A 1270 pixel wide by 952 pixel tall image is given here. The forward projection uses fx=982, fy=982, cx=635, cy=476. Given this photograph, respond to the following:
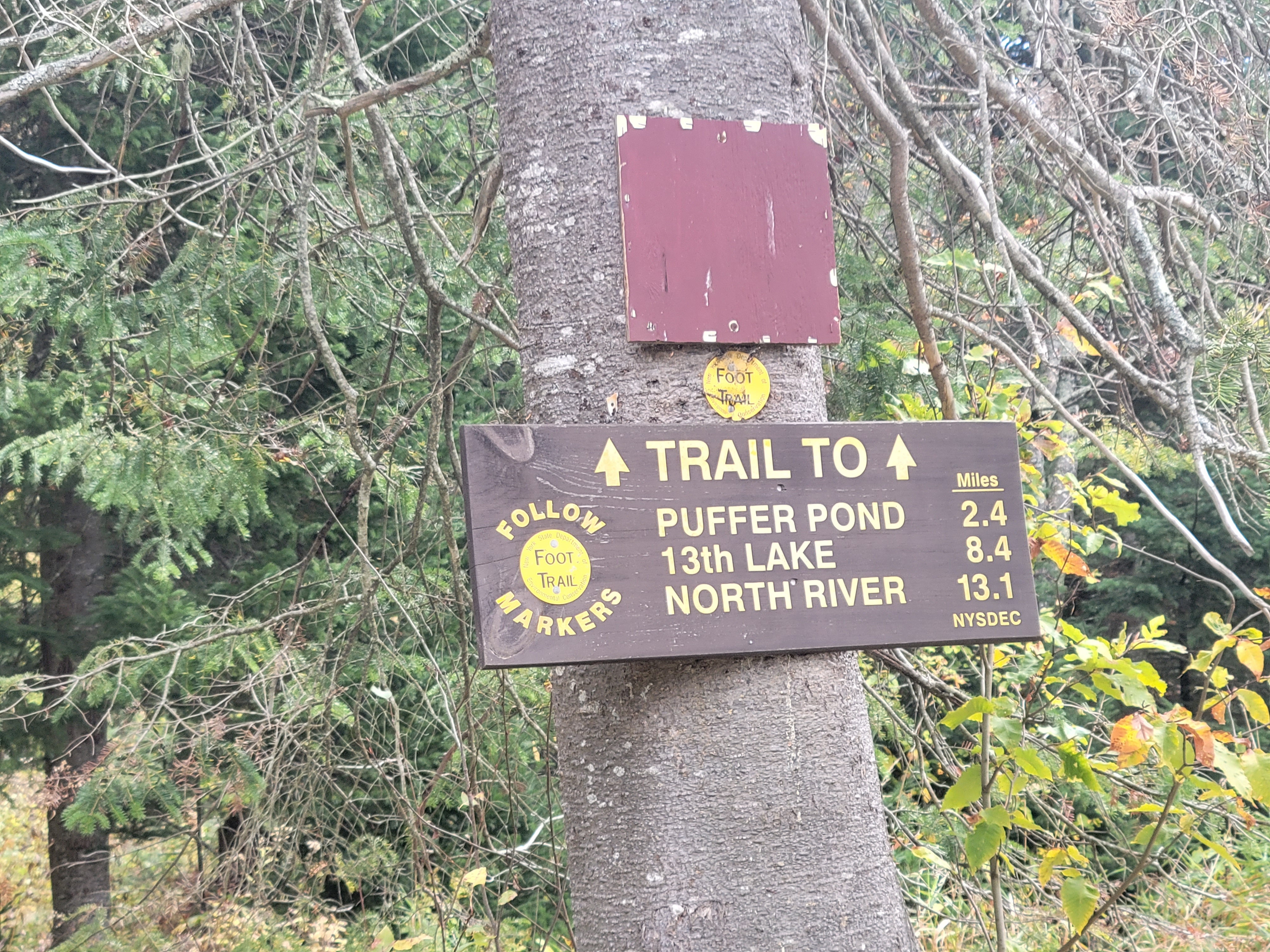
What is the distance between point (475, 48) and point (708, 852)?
4.93 ft

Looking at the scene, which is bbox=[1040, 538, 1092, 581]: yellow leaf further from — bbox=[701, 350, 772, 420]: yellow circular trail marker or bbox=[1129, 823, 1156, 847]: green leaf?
bbox=[701, 350, 772, 420]: yellow circular trail marker

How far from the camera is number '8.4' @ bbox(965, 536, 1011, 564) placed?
4.59ft

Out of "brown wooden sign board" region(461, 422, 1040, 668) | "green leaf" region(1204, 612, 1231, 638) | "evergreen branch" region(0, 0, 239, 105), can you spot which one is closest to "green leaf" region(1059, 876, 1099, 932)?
"green leaf" region(1204, 612, 1231, 638)

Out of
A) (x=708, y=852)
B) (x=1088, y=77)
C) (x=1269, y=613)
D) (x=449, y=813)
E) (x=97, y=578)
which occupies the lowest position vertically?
(x=449, y=813)

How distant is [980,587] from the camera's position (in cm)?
Result: 140

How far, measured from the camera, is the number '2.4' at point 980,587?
54.7 inches

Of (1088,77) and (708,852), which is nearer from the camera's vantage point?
(708,852)

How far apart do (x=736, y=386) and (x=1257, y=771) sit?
1.24 m

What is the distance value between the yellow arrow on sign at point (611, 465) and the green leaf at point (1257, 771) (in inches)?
52.2

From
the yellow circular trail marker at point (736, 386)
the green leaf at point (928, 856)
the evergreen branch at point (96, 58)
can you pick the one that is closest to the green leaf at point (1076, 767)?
the green leaf at point (928, 856)

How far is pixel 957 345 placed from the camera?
10.6 ft

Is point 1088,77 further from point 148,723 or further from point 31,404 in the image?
point 31,404

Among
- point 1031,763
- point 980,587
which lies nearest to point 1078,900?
point 1031,763

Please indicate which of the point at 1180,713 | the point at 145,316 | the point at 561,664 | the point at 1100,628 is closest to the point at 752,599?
the point at 561,664
